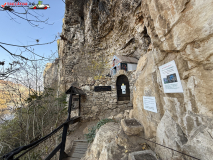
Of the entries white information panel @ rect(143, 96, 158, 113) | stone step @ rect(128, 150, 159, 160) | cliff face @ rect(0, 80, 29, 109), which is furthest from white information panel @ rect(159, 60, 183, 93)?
cliff face @ rect(0, 80, 29, 109)

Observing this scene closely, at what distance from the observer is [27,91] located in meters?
2.93

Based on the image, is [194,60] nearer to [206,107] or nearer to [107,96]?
[206,107]

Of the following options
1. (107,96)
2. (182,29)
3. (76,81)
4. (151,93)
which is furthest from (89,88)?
(76,81)

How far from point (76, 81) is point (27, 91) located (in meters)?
7.14

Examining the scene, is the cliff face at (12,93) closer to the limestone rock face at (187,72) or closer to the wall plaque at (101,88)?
the wall plaque at (101,88)

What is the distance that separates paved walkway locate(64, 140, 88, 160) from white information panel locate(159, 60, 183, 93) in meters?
3.34

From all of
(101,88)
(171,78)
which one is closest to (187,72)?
(171,78)

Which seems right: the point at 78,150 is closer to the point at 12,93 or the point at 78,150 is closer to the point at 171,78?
the point at 12,93

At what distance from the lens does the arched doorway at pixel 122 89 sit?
5.33 metres

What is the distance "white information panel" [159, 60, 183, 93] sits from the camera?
108 centimetres

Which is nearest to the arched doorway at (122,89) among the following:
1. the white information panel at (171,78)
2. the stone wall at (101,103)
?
the stone wall at (101,103)

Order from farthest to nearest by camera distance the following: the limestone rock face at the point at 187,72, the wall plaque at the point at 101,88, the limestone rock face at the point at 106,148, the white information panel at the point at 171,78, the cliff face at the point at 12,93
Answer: the wall plaque at the point at 101,88, the cliff face at the point at 12,93, the limestone rock face at the point at 106,148, the white information panel at the point at 171,78, the limestone rock face at the point at 187,72

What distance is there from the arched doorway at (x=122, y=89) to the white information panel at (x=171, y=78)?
4053mm

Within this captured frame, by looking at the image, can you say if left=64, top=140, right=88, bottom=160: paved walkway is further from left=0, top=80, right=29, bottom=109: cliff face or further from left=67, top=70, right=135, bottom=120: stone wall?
left=0, top=80, right=29, bottom=109: cliff face
